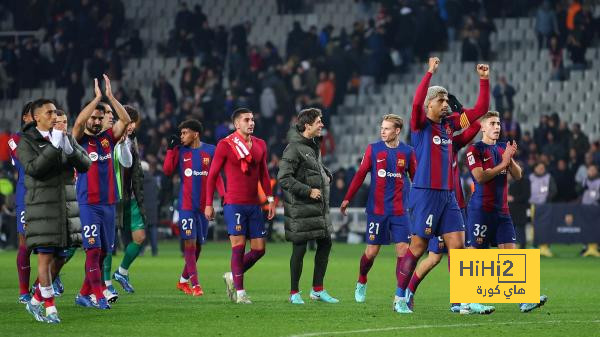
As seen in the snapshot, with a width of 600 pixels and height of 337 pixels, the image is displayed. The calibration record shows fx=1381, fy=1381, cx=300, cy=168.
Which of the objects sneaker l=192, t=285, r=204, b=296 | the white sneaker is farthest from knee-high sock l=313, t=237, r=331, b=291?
sneaker l=192, t=285, r=204, b=296

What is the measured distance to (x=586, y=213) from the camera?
27844mm

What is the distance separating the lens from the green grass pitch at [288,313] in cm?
1221

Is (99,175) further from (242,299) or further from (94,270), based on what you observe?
(242,299)

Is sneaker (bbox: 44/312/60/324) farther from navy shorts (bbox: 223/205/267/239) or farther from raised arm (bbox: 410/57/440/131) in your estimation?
raised arm (bbox: 410/57/440/131)

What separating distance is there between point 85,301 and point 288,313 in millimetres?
2411

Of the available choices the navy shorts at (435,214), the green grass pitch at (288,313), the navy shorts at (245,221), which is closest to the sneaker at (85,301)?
the green grass pitch at (288,313)

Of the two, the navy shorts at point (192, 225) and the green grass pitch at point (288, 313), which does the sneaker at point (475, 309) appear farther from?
the navy shorts at point (192, 225)

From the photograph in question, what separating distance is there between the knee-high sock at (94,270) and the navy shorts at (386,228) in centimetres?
332

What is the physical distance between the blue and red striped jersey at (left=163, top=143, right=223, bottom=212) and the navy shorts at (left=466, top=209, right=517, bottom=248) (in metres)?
4.29

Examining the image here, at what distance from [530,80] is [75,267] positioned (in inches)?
671

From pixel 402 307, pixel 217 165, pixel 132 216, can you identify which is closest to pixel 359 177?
pixel 217 165

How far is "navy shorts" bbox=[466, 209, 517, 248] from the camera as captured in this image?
1440 cm

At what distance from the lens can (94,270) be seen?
14641 mm

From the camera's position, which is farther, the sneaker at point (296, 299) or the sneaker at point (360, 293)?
the sneaker at point (360, 293)
